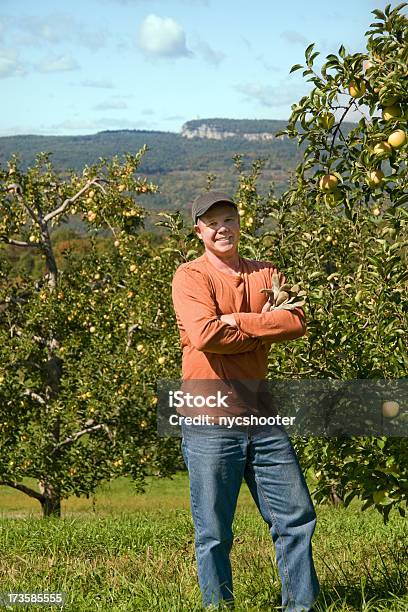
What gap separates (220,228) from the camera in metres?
3.44

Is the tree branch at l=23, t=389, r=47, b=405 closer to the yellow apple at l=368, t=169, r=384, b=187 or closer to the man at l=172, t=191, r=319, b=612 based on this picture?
the man at l=172, t=191, r=319, b=612

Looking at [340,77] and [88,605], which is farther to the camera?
[88,605]

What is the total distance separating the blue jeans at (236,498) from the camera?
3322mm

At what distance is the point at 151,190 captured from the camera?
10.3 m

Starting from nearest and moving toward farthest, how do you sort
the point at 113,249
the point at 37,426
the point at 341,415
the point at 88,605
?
the point at 88,605
the point at 341,415
the point at 37,426
the point at 113,249

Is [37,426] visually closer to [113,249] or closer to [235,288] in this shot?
[113,249]

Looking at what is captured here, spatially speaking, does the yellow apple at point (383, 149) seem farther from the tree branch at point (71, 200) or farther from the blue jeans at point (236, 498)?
the tree branch at point (71, 200)

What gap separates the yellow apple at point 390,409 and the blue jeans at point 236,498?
90 cm

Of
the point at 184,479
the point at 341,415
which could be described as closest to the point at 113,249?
the point at 341,415

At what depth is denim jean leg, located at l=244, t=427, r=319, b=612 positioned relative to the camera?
337 centimetres

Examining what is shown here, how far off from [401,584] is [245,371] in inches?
51.9

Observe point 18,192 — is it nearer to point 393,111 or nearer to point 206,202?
point 206,202

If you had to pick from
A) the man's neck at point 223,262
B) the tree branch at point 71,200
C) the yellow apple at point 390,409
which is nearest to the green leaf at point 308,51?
the man's neck at point 223,262

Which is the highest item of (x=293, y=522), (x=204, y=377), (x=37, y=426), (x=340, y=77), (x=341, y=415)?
(x=340, y=77)
